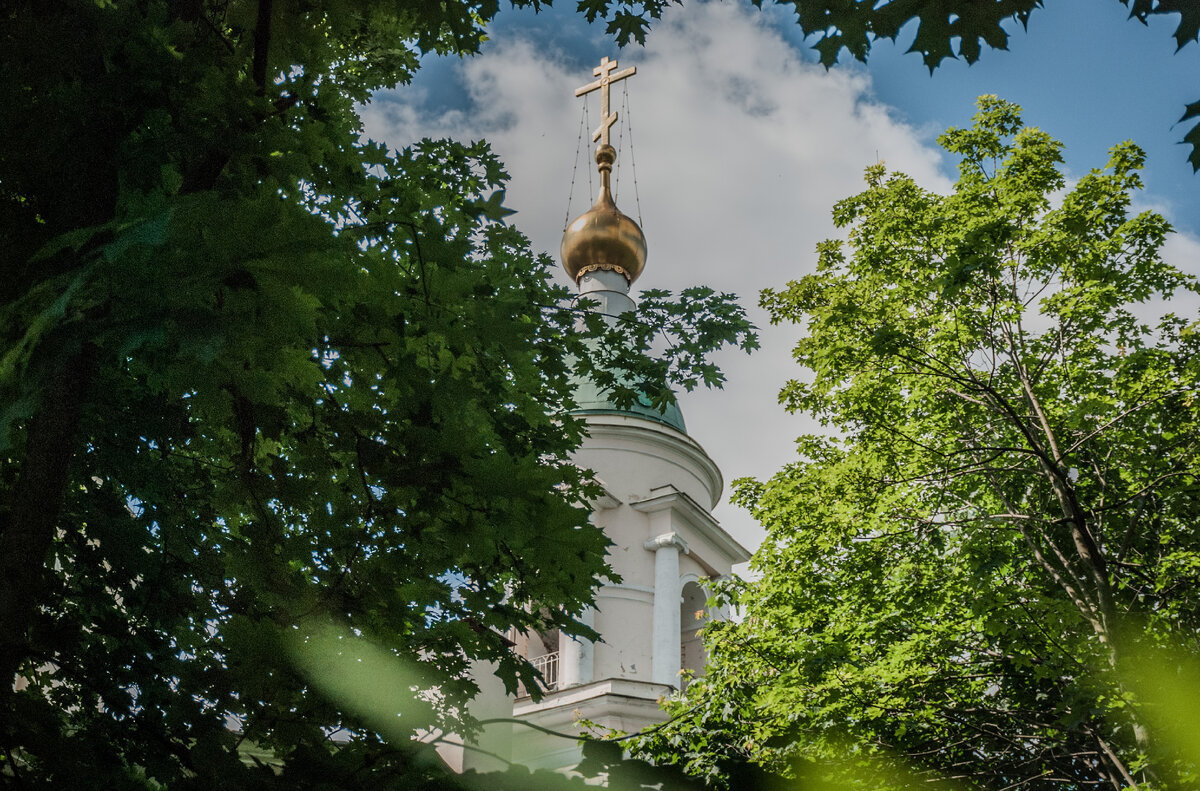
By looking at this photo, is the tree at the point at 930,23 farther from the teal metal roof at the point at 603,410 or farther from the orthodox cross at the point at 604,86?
the orthodox cross at the point at 604,86

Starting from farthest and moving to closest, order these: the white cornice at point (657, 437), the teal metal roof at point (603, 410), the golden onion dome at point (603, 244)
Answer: the golden onion dome at point (603, 244) → the teal metal roof at point (603, 410) → the white cornice at point (657, 437)

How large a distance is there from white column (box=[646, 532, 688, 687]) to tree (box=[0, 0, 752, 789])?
48.6 feet

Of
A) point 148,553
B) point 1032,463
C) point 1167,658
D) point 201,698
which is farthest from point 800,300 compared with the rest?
point 201,698

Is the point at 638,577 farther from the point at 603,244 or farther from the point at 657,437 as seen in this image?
the point at 603,244

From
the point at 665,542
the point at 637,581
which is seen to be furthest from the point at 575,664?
the point at 665,542

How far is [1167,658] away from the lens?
886cm

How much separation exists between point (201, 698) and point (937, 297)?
993 centimetres

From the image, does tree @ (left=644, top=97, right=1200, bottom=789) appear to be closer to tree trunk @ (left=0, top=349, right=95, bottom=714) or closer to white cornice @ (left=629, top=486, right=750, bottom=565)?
tree trunk @ (left=0, top=349, right=95, bottom=714)

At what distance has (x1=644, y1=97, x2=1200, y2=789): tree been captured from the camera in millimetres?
9594

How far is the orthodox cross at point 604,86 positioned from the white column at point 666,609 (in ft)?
46.2

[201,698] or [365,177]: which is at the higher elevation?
[365,177]

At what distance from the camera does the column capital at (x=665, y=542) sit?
2123cm

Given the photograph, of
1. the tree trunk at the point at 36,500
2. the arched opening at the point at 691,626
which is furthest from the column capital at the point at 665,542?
the tree trunk at the point at 36,500

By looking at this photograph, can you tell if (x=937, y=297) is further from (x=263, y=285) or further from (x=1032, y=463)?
(x=263, y=285)
